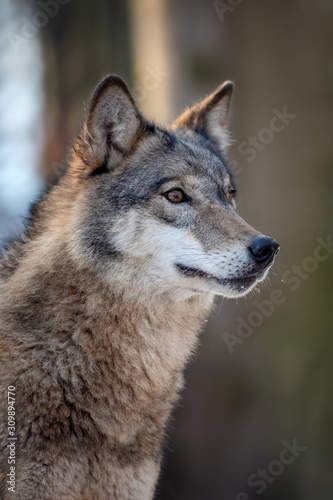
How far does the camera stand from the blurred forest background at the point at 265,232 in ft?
21.0

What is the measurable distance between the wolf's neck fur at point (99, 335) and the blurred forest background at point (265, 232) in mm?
3062

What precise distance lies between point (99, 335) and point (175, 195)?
93cm

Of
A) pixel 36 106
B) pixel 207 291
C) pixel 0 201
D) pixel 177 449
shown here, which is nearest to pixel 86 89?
pixel 36 106

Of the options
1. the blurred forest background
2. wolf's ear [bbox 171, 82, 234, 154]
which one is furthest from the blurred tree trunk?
wolf's ear [bbox 171, 82, 234, 154]

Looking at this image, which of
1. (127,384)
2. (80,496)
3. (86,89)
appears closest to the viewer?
(80,496)

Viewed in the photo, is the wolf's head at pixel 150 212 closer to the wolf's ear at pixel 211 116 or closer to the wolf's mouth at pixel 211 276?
the wolf's mouth at pixel 211 276

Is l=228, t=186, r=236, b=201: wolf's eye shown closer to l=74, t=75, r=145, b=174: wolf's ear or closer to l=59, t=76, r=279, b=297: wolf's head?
l=59, t=76, r=279, b=297: wolf's head

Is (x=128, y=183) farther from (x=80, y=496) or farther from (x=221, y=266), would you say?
(x=80, y=496)

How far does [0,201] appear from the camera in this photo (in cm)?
934

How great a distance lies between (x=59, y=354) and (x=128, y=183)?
42.0 inches

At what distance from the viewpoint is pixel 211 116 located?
4.40 metres

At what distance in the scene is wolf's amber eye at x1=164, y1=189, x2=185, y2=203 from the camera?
3445 mm

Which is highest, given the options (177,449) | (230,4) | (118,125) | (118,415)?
(230,4)

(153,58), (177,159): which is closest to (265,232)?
(153,58)
